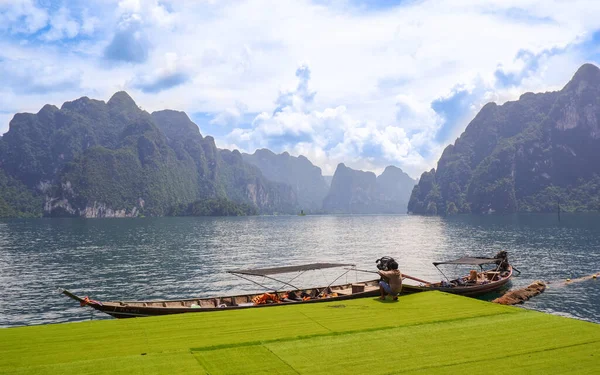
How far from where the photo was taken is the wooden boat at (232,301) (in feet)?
55.0

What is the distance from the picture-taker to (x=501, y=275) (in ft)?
93.8

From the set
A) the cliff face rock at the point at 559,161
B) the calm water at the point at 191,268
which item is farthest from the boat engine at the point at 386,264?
the cliff face rock at the point at 559,161

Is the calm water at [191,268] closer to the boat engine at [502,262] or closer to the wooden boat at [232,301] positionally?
the boat engine at [502,262]

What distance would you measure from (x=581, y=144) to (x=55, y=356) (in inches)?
8456

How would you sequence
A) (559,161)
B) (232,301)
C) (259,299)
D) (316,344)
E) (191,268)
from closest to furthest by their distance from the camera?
(316,344), (259,299), (232,301), (191,268), (559,161)

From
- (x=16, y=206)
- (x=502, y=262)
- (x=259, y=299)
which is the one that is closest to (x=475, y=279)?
(x=502, y=262)

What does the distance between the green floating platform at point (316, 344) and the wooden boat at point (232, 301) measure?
12.5 ft

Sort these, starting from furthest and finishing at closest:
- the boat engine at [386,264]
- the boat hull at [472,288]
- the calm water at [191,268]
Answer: the calm water at [191,268], the boat hull at [472,288], the boat engine at [386,264]

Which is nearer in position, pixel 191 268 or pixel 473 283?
pixel 473 283

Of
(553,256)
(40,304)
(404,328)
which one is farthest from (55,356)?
(553,256)

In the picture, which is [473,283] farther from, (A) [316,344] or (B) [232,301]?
(A) [316,344]

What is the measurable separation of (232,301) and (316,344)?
9.26 metres

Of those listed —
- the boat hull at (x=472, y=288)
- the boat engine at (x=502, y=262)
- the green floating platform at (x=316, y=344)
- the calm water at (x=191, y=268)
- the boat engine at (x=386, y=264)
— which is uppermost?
the boat engine at (x=386, y=264)

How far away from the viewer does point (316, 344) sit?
10188mm
